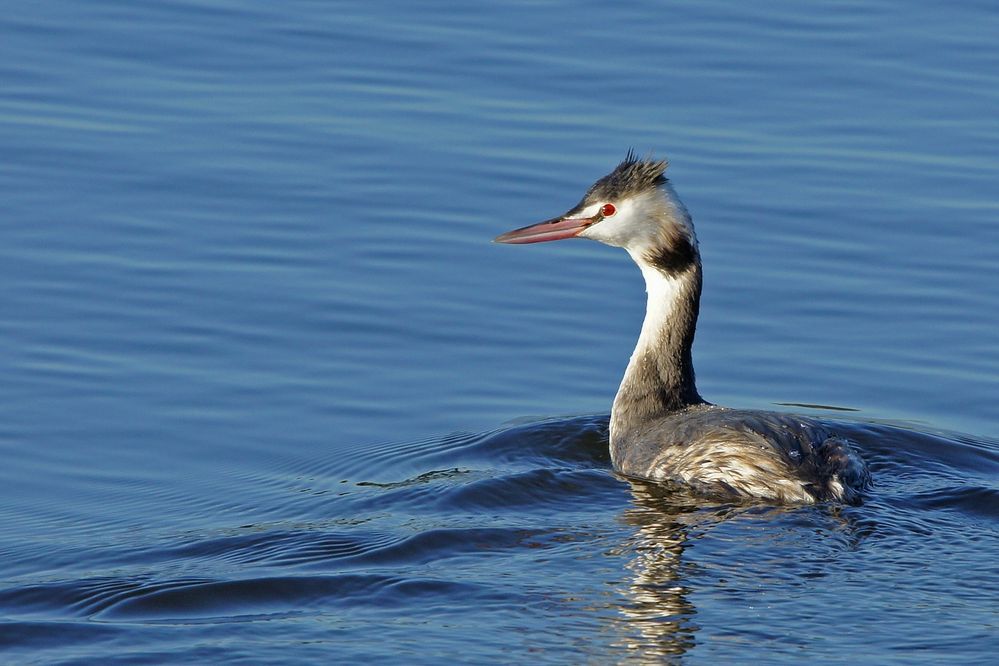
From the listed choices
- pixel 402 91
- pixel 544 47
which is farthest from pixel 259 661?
pixel 544 47

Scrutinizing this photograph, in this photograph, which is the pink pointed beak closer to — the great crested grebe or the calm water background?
the great crested grebe

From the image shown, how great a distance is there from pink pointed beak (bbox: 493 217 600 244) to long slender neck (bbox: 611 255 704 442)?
A: 1.22 feet

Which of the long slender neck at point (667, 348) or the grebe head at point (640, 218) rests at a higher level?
the grebe head at point (640, 218)

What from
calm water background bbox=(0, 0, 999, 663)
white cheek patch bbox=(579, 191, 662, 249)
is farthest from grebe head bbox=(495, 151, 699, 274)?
calm water background bbox=(0, 0, 999, 663)

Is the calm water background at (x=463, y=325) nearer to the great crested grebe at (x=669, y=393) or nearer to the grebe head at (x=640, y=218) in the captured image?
the great crested grebe at (x=669, y=393)

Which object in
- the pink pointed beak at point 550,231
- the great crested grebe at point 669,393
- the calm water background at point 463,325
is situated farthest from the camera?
the pink pointed beak at point 550,231

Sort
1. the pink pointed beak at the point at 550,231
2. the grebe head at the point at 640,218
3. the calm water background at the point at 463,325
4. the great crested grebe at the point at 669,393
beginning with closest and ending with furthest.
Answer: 1. the calm water background at the point at 463,325
2. the great crested grebe at the point at 669,393
3. the grebe head at the point at 640,218
4. the pink pointed beak at the point at 550,231

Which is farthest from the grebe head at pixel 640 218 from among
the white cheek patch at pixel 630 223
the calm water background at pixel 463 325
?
the calm water background at pixel 463 325

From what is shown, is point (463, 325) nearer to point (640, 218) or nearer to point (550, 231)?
point (550, 231)

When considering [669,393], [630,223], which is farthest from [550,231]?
[669,393]

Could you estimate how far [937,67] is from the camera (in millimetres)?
16719

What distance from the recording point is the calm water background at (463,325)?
822 centimetres

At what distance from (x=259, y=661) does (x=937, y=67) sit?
10.9m

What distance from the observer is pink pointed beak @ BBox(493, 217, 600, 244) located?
1122 centimetres
